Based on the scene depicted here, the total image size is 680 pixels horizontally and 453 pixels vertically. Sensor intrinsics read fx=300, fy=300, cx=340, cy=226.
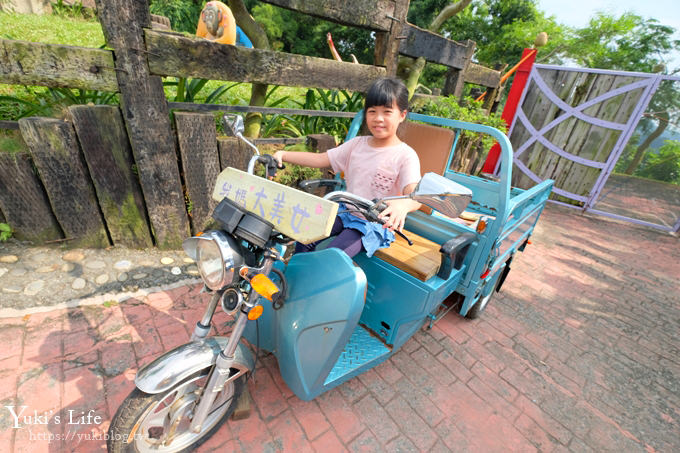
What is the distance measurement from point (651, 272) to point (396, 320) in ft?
15.5

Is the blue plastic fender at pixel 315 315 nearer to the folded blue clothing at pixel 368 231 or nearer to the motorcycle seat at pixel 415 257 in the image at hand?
the folded blue clothing at pixel 368 231

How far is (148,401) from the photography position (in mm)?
1229

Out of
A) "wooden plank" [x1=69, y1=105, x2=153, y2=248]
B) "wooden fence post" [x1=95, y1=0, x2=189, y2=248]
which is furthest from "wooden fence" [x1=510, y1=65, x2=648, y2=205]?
"wooden plank" [x1=69, y1=105, x2=153, y2=248]

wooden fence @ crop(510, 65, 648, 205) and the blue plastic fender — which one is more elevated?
wooden fence @ crop(510, 65, 648, 205)

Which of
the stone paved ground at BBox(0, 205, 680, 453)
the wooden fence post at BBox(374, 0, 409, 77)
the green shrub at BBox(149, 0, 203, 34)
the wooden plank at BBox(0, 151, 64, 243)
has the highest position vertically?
the green shrub at BBox(149, 0, 203, 34)

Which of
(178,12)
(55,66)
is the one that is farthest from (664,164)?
(178,12)

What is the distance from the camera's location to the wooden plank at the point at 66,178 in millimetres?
2045

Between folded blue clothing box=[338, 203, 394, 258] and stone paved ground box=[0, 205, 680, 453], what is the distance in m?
0.99

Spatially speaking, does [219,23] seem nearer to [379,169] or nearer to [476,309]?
[379,169]

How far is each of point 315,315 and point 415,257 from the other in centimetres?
85

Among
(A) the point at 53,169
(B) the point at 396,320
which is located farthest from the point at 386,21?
(A) the point at 53,169

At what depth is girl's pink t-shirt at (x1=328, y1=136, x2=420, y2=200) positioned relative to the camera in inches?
72.3

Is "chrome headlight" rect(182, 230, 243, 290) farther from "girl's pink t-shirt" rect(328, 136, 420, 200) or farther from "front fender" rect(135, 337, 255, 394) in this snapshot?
"girl's pink t-shirt" rect(328, 136, 420, 200)

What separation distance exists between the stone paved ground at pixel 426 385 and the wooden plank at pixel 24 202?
713mm
